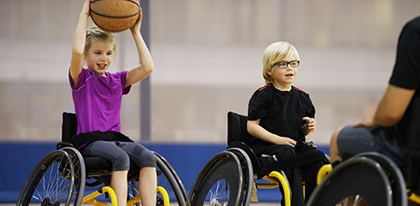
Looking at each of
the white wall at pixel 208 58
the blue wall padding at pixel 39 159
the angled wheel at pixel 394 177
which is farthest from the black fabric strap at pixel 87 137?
the white wall at pixel 208 58

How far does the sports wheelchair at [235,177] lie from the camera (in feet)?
5.89

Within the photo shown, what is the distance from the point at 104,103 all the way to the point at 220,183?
76cm

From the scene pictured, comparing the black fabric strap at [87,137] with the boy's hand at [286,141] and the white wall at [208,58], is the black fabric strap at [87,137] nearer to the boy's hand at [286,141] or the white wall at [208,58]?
the boy's hand at [286,141]

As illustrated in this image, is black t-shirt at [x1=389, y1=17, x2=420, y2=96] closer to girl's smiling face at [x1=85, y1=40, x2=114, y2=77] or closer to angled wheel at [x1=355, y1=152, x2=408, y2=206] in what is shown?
angled wheel at [x1=355, y1=152, x2=408, y2=206]

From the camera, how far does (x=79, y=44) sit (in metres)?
1.91

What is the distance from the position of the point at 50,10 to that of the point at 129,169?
107 inches

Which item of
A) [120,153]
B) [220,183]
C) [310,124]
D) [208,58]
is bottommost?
[220,183]

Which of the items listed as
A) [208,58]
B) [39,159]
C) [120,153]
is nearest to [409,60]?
[120,153]

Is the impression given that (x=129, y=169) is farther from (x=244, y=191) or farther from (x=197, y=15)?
(x=197, y=15)

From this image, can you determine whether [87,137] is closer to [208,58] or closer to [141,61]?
[141,61]

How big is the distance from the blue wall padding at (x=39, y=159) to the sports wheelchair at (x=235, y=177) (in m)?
1.54

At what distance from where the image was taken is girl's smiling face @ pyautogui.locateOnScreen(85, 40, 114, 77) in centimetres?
210

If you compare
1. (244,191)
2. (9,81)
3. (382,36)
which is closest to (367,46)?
(382,36)

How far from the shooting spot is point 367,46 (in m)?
4.23
